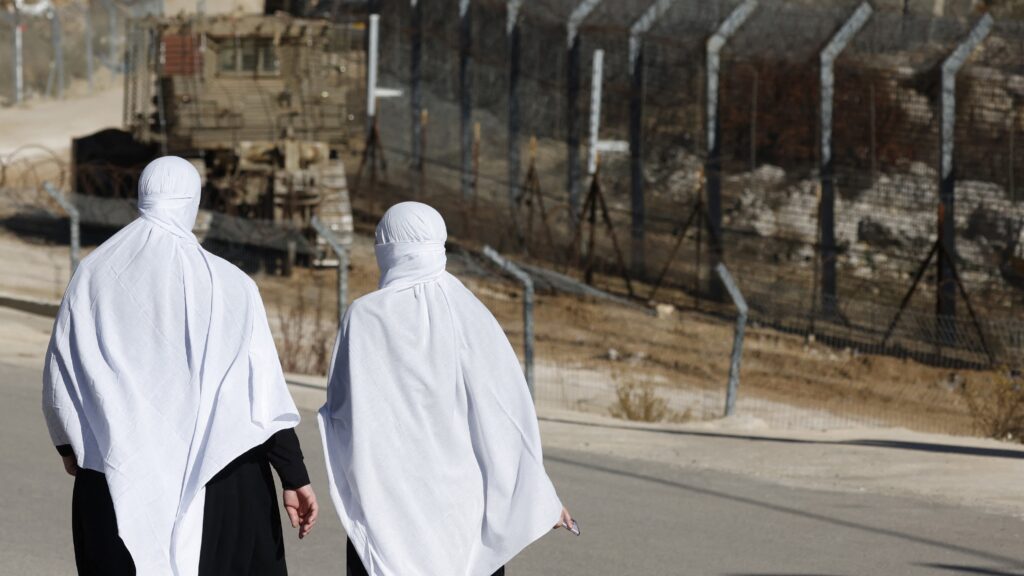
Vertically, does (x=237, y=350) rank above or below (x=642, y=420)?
above

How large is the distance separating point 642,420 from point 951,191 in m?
6.41

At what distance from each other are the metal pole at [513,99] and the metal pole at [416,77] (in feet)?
9.23

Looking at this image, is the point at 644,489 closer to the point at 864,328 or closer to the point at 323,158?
the point at 864,328

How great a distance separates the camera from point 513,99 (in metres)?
24.8

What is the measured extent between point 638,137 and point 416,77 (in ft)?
21.7

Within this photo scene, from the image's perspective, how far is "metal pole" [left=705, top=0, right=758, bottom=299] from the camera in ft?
66.4

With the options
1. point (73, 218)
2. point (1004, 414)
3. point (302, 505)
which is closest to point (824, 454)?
point (1004, 414)

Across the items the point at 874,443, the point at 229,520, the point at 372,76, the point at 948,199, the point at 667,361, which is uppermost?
the point at 372,76

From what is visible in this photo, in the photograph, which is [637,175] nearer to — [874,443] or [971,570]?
[874,443]

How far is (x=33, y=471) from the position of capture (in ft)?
29.7

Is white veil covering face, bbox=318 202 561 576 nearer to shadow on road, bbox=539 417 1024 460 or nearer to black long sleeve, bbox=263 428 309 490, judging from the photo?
black long sleeve, bbox=263 428 309 490

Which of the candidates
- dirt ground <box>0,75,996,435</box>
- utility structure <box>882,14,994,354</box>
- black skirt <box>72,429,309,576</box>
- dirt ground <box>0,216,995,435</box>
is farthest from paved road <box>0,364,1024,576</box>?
utility structure <box>882,14,994,354</box>

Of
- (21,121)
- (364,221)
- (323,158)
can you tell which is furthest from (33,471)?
(21,121)

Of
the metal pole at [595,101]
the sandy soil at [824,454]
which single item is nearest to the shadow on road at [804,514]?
the sandy soil at [824,454]
